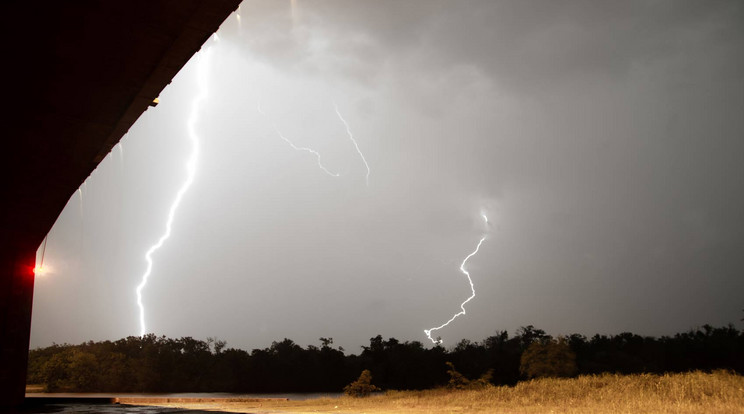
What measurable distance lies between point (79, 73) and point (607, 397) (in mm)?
19539

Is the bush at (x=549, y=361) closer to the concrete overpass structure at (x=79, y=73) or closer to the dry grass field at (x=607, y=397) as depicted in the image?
the dry grass field at (x=607, y=397)

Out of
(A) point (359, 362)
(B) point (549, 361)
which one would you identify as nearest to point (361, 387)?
(B) point (549, 361)

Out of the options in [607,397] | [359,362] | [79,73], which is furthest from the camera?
[359,362]

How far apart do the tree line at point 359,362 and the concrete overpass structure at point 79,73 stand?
5078 centimetres

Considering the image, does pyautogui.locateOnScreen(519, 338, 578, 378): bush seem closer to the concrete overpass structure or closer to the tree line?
the tree line

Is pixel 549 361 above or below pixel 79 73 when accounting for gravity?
below

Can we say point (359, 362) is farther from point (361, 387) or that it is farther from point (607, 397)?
point (607, 397)

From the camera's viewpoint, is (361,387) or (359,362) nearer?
(361,387)

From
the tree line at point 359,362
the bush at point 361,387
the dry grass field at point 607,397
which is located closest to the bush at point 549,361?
the tree line at point 359,362

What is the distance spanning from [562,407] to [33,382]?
9198 cm

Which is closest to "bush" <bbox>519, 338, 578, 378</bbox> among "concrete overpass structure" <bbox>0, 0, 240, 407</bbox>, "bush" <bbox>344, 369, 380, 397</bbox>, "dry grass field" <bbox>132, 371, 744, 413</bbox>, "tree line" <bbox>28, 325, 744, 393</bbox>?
"tree line" <bbox>28, 325, 744, 393</bbox>

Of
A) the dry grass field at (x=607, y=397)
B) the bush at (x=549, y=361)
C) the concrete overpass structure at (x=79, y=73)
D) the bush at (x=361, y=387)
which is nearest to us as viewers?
the concrete overpass structure at (x=79, y=73)

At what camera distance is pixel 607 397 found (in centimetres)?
1950

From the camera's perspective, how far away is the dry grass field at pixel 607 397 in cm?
1653
